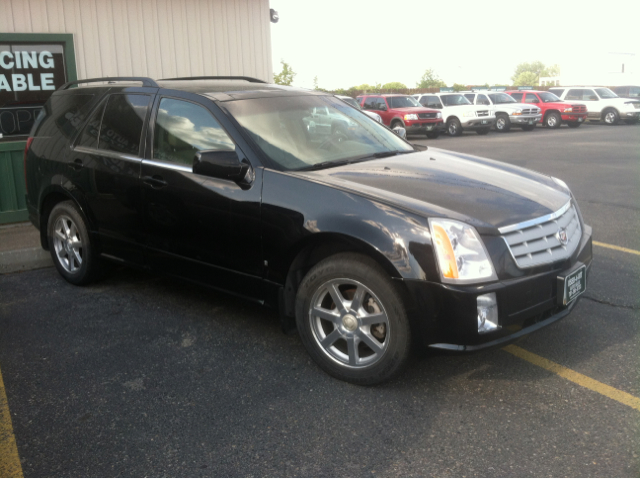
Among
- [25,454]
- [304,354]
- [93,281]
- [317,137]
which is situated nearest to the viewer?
[25,454]

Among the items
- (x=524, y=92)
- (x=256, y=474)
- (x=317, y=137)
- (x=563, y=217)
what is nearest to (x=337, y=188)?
(x=317, y=137)

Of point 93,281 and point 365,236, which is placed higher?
point 365,236

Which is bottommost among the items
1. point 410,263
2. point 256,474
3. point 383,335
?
point 256,474

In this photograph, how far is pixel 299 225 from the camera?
374cm

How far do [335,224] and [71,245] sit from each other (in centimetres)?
301

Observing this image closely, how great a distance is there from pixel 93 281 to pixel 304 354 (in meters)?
2.38

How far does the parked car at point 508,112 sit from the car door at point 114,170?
23.7 m

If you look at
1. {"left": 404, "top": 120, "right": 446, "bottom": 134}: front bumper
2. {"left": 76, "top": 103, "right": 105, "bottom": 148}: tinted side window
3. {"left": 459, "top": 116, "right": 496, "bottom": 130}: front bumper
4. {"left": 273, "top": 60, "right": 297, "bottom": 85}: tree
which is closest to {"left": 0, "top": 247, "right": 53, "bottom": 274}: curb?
{"left": 76, "top": 103, "right": 105, "bottom": 148}: tinted side window

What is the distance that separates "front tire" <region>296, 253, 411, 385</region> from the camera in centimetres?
343

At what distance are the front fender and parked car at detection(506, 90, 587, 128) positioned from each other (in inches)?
1075

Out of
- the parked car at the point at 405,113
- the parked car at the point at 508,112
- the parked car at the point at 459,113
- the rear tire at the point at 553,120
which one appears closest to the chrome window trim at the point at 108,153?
the parked car at the point at 405,113

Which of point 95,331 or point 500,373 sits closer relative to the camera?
point 500,373

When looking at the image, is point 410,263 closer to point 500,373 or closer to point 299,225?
point 299,225

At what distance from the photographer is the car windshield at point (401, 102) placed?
25188mm
